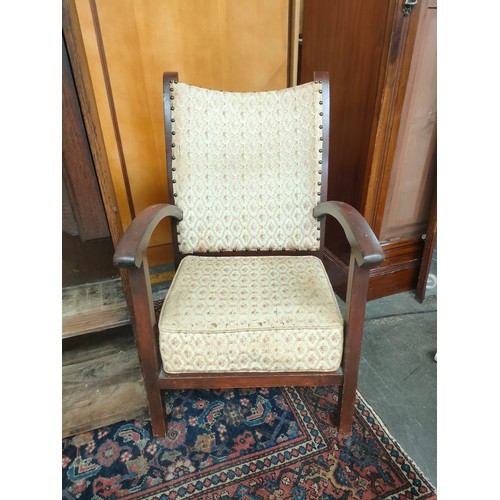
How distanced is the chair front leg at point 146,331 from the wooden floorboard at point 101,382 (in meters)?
0.19

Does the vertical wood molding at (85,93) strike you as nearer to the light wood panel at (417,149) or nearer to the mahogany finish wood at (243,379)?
the mahogany finish wood at (243,379)

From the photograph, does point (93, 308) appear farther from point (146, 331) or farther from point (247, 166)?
point (247, 166)

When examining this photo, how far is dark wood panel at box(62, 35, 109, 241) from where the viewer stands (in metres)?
1.07

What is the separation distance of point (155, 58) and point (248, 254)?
1044 millimetres

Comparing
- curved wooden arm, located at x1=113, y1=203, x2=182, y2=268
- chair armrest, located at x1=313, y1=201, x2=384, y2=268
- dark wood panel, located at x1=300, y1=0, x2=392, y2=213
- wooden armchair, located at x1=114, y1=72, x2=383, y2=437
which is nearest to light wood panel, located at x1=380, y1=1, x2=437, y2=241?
dark wood panel, located at x1=300, y1=0, x2=392, y2=213

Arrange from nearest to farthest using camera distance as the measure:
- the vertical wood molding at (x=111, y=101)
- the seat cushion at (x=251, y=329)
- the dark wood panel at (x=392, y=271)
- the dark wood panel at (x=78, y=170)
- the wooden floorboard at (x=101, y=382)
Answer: the seat cushion at (x=251, y=329) < the dark wood panel at (x=78, y=170) < the wooden floorboard at (x=101, y=382) < the vertical wood molding at (x=111, y=101) < the dark wood panel at (x=392, y=271)

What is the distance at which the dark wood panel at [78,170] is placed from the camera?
1072mm

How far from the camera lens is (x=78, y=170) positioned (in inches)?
48.3

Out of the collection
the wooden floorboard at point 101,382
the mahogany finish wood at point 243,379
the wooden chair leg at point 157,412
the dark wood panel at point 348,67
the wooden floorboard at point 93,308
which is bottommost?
the wooden floorboard at point 101,382

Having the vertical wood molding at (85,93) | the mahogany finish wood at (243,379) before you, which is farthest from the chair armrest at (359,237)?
the vertical wood molding at (85,93)

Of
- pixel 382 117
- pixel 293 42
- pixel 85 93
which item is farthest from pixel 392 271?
pixel 85 93

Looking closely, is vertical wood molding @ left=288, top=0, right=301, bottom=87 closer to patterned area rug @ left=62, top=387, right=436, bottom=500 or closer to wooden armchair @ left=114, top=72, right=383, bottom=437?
wooden armchair @ left=114, top=72, right=383, bottom=437

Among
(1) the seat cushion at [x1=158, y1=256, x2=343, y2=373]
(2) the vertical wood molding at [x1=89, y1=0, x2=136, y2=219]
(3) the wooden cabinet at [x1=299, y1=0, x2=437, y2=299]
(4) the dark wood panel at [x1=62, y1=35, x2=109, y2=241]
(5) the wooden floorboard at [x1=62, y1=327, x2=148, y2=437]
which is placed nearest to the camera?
(1) the seat cushion at [x1=158, y1=256, x2=343, y2=373]

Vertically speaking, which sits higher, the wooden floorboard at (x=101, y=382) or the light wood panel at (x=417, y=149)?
the light wood panel at (x=417, y=149)
